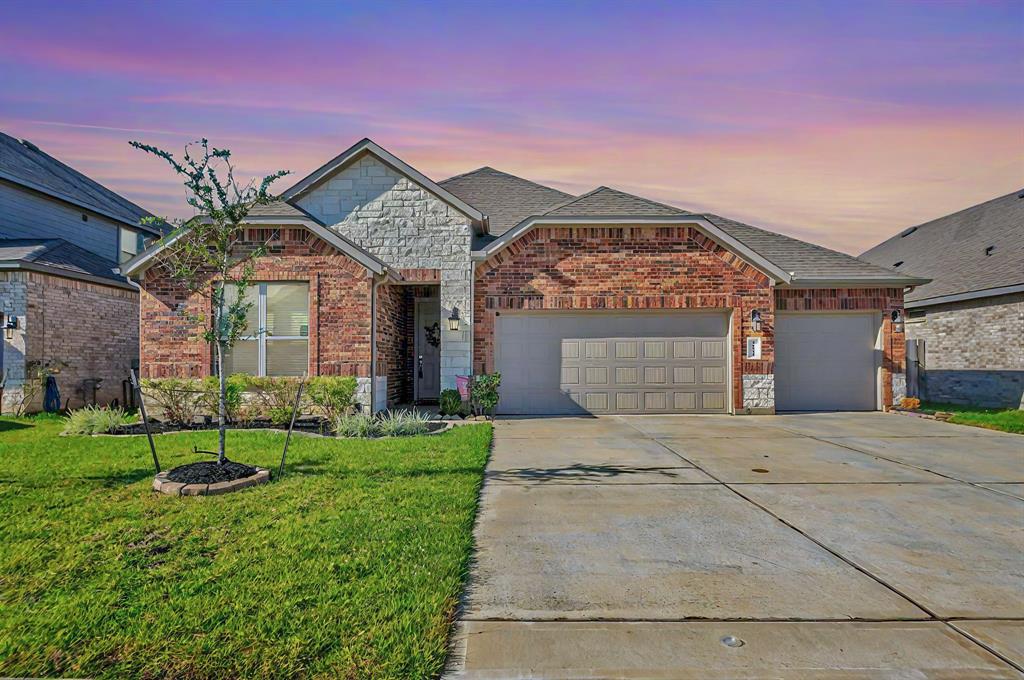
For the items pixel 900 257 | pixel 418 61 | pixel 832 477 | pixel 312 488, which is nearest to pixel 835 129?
pixel 832 477

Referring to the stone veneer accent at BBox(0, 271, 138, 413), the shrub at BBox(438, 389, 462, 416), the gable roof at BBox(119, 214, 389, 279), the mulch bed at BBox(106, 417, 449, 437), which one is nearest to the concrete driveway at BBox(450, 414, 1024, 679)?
the mulch bed at BBox(106, 417, 449, 437)

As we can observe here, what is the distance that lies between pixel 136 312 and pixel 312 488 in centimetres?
1354

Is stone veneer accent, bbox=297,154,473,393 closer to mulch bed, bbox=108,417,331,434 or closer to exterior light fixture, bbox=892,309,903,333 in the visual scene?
mulch bed, bbox=108,417,331,434

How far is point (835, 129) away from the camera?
10.1 meters

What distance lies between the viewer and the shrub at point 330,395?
10508 mm

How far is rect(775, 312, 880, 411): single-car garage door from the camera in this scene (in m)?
13.8

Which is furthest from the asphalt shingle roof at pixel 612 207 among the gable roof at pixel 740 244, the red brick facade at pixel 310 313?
the red brick facade at pixel 310 313

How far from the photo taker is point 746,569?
3.77 m

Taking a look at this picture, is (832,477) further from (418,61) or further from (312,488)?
(418,61)

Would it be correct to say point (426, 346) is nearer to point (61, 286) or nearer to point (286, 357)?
point (286, 357)

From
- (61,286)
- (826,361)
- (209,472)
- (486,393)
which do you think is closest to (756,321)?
(826,361)

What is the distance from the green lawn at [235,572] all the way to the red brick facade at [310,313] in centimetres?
466

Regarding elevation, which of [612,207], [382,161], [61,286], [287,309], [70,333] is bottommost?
[70,333]

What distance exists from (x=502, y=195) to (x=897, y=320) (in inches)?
433
